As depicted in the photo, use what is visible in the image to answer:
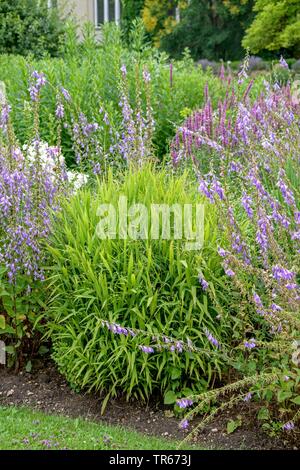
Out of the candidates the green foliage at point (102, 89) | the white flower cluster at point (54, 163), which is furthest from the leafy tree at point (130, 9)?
the white flower cluster at point (54, 163)

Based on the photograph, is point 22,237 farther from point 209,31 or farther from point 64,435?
point 209,31

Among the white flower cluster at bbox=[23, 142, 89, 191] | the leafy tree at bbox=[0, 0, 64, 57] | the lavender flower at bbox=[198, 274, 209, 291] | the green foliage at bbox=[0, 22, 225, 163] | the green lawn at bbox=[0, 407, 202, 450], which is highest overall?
the leafy tree at bbox=[0, 0, 64, 57]

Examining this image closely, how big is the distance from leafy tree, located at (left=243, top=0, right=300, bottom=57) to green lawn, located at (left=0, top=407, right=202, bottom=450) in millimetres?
21124

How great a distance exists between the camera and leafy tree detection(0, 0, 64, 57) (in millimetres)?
13906

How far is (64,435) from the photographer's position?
3.99 meters

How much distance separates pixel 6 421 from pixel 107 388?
2.28ft

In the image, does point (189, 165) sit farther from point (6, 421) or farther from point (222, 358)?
point (6, 421)

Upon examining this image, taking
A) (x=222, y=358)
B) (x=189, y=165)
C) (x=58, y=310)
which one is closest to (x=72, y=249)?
(x=58, y=310)

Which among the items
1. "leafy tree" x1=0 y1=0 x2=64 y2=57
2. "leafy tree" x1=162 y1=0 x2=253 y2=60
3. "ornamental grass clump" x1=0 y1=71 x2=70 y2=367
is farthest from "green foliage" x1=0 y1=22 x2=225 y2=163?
"leafy tree" x1=162 y1=0 x2=253 y2=60

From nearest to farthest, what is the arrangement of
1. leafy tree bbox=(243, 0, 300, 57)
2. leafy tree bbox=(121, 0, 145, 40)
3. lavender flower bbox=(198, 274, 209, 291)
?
1. lavender flower bbox=(198, 274, 209, 291)
2. leafy tree bbox=(243, 0, 300, 57)
3. leafy tree bbox=(121, 0, 145, 40)

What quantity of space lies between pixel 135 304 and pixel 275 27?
2174 cm

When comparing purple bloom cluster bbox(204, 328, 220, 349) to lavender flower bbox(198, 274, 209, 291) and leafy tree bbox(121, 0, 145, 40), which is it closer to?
lavender flower bbox(198, 274, 209, 291)

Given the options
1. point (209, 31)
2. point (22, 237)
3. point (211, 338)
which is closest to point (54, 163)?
point (22, 237)

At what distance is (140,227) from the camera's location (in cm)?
438
